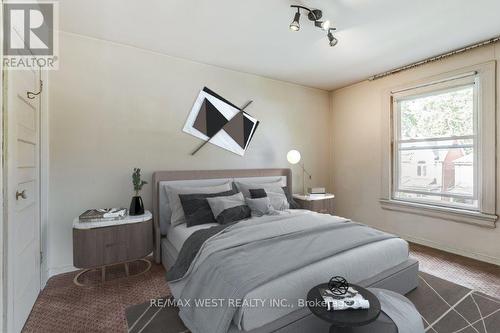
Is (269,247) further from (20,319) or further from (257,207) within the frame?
(20,319)

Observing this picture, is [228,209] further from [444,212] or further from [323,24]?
[444,212]

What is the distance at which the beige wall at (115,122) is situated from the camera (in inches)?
100

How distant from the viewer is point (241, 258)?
1697mm

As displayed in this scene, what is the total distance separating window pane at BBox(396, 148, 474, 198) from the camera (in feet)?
10.1

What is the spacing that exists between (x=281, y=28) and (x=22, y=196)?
2698mm

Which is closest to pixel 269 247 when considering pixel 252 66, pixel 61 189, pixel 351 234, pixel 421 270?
pixel 351 234

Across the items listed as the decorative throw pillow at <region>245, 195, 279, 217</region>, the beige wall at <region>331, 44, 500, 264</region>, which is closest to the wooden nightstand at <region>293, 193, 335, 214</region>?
the beige wall at <region>331, 44, 500, 264</region>

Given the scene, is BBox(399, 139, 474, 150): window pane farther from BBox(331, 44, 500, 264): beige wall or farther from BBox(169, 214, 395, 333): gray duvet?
BBox(169, 214, 395, 333): gray duvet

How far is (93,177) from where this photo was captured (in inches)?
106

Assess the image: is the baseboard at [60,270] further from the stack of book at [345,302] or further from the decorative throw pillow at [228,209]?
the stack of book at [345,302]

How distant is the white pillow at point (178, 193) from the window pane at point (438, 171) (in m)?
2.83

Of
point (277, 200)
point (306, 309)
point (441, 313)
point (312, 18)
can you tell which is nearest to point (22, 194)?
point (306, 309)

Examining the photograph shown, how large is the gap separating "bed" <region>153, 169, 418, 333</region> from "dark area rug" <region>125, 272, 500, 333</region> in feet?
0.53

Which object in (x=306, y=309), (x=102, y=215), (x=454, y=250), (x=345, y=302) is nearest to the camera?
(x=345, y=302)
